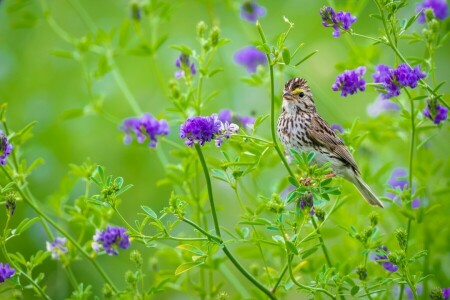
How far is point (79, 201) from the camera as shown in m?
3.65

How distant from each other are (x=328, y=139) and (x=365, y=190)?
33 cm

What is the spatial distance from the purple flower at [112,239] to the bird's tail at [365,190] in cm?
131

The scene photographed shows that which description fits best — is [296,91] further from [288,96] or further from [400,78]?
[400,78]

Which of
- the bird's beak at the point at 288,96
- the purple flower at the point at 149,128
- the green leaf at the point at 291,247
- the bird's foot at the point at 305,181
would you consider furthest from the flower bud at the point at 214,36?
the green leaf at the point at 291,247

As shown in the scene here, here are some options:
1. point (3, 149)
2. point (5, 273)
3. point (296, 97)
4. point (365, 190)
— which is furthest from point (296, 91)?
Result: point (5, 273)

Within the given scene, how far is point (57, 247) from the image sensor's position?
140 inches

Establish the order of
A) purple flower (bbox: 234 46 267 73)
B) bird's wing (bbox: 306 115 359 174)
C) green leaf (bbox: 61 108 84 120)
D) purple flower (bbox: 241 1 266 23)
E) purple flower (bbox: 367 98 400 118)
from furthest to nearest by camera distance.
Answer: purple flower (bbox: 241 1 266 23) < purple flower (bbox: 234 46 267 73) < purple flower (bbox: 367 98 400 118) < green leaf (bbox: 61 108 84 120) < bird's wing (bbox: 306 115 359 174)

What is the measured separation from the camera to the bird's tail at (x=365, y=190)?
387 cm

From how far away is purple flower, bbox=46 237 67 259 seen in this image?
3.55 m

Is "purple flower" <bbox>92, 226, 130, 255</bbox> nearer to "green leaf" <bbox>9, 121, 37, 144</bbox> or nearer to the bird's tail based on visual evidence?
"green leaf" <bbox>9, 121, 37, 144</bbox>

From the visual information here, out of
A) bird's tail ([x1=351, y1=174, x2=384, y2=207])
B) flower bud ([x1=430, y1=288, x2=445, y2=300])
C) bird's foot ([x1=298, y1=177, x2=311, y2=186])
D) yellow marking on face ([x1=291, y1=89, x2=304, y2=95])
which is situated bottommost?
flower bud ([x1=430, y1=288, x2=445, y2=300])

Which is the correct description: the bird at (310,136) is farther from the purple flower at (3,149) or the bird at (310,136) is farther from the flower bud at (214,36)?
the purple flower at (3,149)

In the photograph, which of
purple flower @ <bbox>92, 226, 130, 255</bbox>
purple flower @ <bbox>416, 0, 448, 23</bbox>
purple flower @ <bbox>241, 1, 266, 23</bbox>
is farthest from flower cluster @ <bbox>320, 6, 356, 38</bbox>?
purple flower @ <bbox>241, 1, 266, 23</bbox>

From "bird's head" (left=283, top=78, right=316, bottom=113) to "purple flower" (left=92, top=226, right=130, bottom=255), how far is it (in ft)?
4.22
